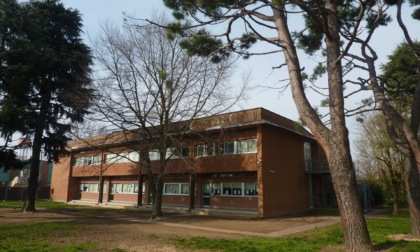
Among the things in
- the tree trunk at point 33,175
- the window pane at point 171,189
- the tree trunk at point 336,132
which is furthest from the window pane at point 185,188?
the tree trunk at point 336,132

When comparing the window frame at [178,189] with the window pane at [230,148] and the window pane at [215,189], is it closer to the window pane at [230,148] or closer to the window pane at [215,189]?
the window pane at [215,189]

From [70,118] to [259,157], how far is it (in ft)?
44.5

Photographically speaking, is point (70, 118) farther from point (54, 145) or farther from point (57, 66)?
point (57, 66)

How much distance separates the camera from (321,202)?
102ft

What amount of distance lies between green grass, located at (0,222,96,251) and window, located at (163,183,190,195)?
1521cm

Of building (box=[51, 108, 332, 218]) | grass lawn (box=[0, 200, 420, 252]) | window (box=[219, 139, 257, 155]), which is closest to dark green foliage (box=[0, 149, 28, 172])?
building (box=[51, 108, 332, 218])

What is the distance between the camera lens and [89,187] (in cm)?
4069

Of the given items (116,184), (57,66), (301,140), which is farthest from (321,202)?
(57,66)

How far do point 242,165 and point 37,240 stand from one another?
15418mm

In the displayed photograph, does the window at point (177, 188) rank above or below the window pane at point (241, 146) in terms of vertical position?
below

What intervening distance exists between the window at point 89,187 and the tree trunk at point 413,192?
3439 centimetres

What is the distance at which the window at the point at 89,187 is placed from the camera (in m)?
39.6

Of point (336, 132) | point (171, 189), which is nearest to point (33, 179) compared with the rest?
point (171, 189)

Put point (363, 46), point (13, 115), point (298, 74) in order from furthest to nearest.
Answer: point (13, 115) → point (363, 46) → point (298, 74)
